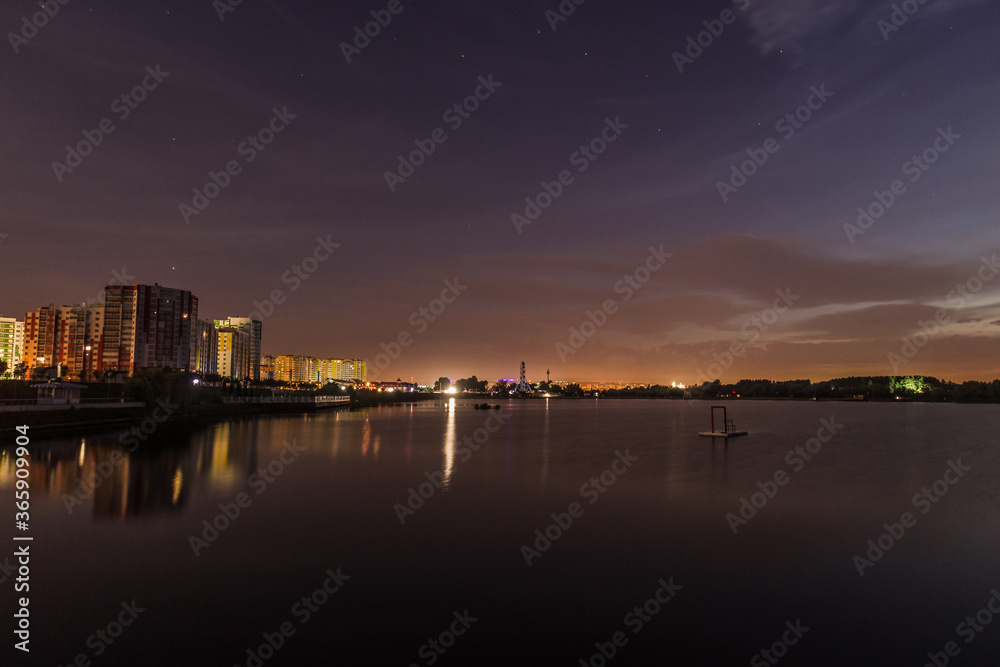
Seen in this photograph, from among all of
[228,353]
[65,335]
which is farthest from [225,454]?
[228,353]

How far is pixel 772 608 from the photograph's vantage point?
11.4m

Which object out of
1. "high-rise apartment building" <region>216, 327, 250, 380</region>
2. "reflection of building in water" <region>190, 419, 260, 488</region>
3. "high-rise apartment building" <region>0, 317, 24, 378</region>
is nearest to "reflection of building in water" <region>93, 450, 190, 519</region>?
"reflection of building in water" <region>190, 419, 260, 488</region>

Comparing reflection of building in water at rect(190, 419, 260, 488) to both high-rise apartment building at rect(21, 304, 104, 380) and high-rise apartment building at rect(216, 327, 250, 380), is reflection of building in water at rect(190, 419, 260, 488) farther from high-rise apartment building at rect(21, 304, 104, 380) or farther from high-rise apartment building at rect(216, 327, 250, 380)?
high-rise apartment building at rect(216, 327, 250, 380)

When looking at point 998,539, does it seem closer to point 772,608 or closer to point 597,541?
point 772,608

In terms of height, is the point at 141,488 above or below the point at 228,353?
below

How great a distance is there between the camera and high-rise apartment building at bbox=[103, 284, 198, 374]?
13512 centimetres

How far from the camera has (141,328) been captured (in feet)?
449

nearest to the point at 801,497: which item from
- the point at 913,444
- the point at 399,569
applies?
the point at 399,569

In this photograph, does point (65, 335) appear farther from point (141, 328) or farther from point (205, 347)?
point (205, 347)

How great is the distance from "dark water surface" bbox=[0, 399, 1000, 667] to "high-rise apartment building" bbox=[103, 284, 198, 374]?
412 feet

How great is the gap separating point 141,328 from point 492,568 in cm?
14940

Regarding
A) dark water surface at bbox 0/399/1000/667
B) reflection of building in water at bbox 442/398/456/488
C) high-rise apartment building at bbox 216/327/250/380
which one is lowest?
reflection of building in water at bbox 442/398/456/488

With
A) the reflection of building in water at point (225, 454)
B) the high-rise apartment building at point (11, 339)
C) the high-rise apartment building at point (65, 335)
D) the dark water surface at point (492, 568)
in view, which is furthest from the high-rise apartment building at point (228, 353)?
the dark water surface at point (492, 568)

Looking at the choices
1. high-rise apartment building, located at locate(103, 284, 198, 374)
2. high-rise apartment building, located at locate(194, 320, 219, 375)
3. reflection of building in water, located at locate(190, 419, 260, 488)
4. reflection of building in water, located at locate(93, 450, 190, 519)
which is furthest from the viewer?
high-rise apartment building, located at locate(194, 320, 219, 375)
